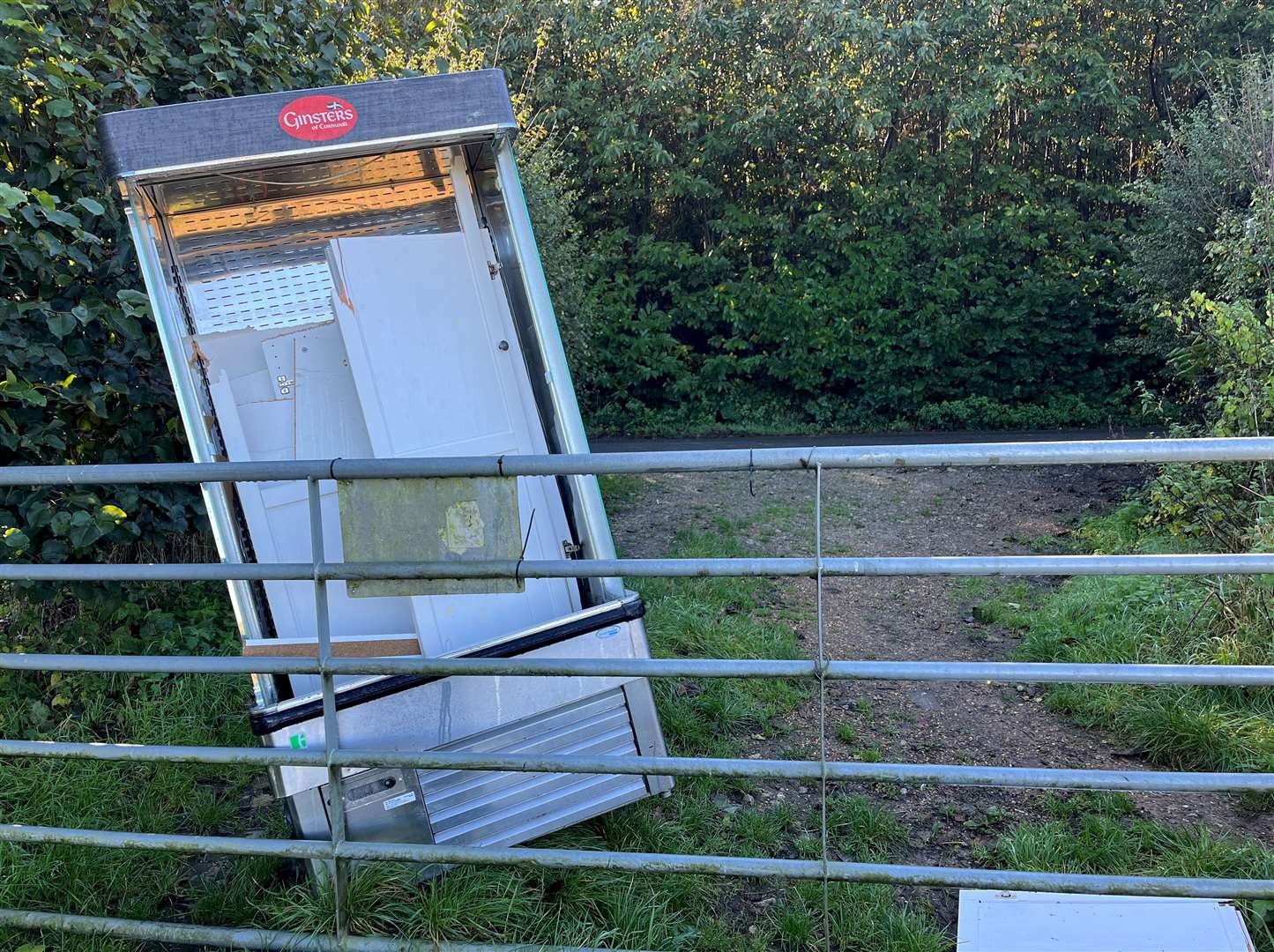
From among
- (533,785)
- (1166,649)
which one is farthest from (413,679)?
(1166,649)

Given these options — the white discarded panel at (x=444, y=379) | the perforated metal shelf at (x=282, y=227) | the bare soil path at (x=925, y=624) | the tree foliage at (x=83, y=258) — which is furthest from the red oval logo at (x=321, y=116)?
the bare soil path at (x=925, y=624)

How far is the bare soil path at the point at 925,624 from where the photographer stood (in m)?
3.90

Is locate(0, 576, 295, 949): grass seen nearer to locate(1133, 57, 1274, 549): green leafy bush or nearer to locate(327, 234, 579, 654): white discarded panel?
locate(327, 234, 579, 654): white discarded panel

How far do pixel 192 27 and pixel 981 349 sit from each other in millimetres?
11287

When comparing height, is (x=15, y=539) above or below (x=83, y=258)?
below

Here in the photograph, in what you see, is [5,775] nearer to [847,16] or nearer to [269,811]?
[269,811]

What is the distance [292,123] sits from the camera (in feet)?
10.6

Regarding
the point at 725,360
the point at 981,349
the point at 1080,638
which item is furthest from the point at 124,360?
the point at 981,349

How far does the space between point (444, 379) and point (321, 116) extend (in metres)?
0.97

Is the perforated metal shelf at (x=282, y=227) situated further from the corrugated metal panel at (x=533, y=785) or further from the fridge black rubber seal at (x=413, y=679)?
the corrugated metal panel at (x=533, y=785)

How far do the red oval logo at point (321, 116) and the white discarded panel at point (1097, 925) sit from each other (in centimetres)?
307

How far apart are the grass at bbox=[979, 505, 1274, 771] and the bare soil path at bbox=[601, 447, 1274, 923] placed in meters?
0.14

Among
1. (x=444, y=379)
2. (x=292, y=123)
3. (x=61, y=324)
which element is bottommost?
(x=444, y=379)

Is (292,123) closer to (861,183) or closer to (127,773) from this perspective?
(127,773)
